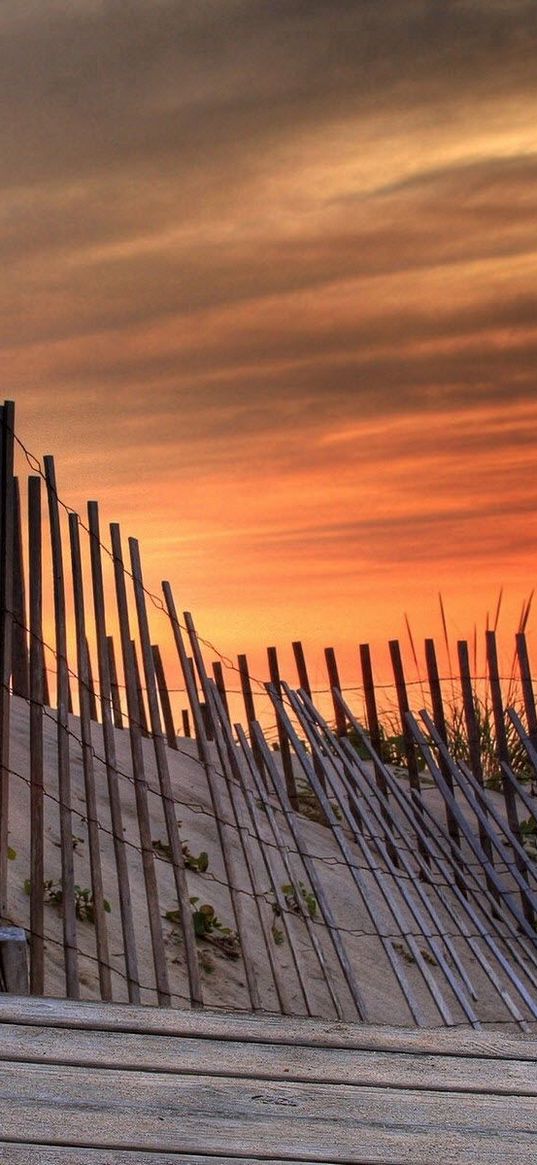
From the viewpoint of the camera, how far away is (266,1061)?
2670 mm

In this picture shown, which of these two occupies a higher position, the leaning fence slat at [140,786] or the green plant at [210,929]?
the leaning fence slat at [140,786]

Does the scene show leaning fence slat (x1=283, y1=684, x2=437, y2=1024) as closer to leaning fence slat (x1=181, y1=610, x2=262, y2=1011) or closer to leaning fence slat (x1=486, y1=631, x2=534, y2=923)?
leaning fence slat (x1=181, y1=610, x2=262, y2=1011)

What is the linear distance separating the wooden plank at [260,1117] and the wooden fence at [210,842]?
134 centimetres

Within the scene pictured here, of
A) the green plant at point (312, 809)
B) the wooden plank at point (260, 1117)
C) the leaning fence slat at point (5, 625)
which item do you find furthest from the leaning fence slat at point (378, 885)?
the green plant at point (312, 809)

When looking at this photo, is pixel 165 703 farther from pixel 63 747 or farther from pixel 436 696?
pixel 63 747

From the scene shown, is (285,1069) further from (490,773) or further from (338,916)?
(490,773)

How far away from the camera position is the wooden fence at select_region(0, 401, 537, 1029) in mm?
4047

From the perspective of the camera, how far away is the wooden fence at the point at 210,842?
4.05 meters

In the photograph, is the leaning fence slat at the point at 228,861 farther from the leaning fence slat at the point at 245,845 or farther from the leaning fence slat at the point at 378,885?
the leaning fence slat at the point at 378,885

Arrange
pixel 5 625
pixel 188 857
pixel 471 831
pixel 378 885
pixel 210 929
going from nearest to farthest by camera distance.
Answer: pixel 5 625 → pixel 378 885 → pixel 210 929 → pixel 471 831 → pixel 188 857

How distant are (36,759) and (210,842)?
3.02m

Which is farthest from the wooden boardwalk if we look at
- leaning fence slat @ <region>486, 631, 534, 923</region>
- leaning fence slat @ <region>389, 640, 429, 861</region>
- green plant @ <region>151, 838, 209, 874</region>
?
leaning fence slat @ <region>389, 640, 429, 861</region>

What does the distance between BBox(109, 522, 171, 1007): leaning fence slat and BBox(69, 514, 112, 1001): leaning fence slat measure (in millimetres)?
146

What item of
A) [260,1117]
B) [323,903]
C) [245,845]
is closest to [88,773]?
[245,845]
